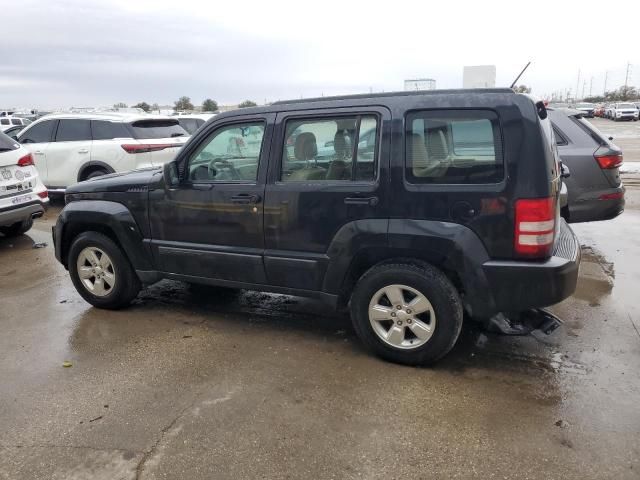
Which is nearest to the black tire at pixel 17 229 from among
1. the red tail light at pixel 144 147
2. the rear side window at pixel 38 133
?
the red tail light at pixel 144 147

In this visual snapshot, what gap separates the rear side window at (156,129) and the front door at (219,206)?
218 inches

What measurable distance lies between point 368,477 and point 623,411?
1631 millimetres

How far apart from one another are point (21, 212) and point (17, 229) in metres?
1.35

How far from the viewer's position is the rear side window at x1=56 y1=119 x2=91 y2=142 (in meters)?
9.80

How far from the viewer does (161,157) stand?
9.40m

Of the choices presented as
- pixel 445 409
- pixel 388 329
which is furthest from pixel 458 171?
pixel 445 409

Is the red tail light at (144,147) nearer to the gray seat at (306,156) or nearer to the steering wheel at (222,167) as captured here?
the steering wheel at (222,167)

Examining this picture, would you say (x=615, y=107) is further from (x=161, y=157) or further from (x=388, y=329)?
(x=388, y=329)

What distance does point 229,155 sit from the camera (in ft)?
13.7

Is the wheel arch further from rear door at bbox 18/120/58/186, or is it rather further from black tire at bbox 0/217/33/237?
black tire at bbox 0/217/33/237

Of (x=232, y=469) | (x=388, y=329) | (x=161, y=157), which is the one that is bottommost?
(x=232, y=469)

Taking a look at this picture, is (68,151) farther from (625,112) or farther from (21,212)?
(625,112)

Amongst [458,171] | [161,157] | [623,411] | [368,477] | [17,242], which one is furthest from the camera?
[161,157]

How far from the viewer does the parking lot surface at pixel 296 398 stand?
2703 mm
